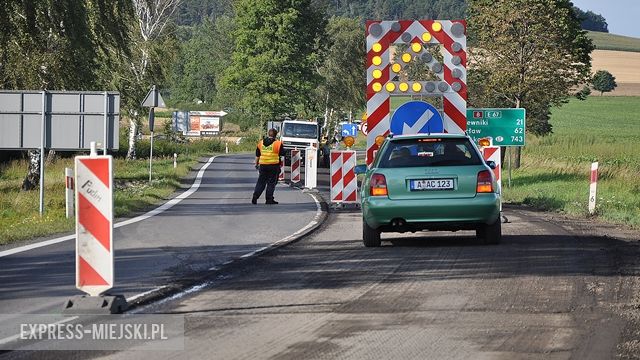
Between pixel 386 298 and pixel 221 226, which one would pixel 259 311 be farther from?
pixel 221 226

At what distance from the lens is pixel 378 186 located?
14750mm

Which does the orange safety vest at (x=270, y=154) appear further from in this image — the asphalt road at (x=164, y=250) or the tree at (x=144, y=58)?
the tree at (x=144, y=58)

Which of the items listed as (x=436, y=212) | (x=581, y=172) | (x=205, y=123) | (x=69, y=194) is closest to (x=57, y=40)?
(x=69, y=194)

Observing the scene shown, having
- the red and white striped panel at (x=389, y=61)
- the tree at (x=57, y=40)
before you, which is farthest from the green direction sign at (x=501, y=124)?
the red and white striped panel at (x=389, y=61)

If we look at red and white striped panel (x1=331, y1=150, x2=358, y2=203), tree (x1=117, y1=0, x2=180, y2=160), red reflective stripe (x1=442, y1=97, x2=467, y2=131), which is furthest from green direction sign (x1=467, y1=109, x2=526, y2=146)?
red reflective stripe (x1=442, y1=97, x2=467, y2=131)

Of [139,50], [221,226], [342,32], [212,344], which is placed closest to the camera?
[212,344]

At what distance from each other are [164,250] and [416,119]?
6223 millimetres

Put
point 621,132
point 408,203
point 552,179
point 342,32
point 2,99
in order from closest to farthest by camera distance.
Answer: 1. point 408,203
2. point 2,99
3. point 552,179
4. point 621,132
5. point 342,32

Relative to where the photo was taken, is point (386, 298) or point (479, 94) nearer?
point (386, 298)

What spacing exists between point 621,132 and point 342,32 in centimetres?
3363

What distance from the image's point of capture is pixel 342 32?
108m

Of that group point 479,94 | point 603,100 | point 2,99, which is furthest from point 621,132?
point 2,99

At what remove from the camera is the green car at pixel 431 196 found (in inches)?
571

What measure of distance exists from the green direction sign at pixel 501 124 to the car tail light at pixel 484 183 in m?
16.9
